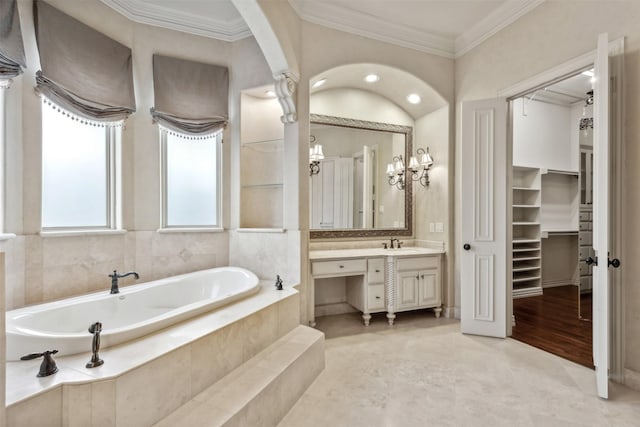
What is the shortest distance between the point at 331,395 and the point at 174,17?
3505 millimetres

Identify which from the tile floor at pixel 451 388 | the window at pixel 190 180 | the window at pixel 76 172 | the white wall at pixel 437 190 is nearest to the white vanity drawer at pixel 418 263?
the white wall at pixel 437 190

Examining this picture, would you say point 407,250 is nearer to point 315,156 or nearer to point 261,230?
point 315,156

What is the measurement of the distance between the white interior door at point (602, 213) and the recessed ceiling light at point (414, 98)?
185cm

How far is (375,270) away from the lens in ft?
10.8

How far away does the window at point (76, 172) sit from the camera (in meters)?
2.35

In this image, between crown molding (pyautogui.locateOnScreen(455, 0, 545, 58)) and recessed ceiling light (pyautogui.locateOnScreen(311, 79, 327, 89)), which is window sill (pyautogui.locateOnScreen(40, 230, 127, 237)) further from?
crown molding (pyautogui.locateOnScreen(455, 0, 545, 58))

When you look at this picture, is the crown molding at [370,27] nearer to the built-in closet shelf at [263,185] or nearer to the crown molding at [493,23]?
the crown molding at [493,23]

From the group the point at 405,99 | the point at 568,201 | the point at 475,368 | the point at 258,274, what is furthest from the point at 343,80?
the point at 568,201

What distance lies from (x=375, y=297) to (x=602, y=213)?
1998 millimetres

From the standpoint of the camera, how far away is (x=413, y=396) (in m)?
1.99

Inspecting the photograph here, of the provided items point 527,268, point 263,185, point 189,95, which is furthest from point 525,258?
point 189,95

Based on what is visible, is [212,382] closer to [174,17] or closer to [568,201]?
[174,17]

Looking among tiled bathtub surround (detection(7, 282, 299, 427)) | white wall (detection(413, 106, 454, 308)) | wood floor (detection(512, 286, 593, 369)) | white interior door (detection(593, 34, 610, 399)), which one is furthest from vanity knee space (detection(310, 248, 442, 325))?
white interior door (detection(593, 34, 610, 399))

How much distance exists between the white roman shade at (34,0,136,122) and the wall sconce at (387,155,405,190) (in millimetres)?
2840
